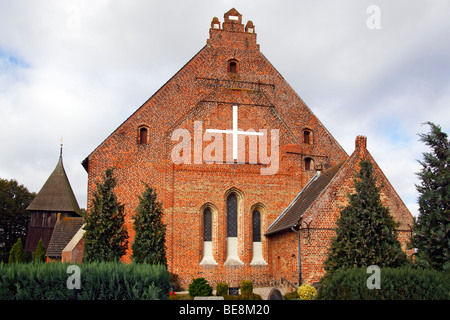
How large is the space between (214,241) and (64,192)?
1281 inches

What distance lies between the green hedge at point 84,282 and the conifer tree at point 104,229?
5249mm

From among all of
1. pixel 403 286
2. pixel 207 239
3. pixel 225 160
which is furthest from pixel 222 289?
pixel 403 286

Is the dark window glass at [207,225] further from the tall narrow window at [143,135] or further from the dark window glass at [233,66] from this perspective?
the dark window glass at [233,66]

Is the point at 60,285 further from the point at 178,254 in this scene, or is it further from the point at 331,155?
the point at 331,155

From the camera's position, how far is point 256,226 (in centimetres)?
2309

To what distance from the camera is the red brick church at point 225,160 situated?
2167 cm

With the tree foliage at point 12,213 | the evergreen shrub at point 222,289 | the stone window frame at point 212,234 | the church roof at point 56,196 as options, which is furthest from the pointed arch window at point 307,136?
the tree foliage at point 12,213

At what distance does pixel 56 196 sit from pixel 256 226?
3317 centimetres

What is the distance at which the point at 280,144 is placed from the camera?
77.8ft

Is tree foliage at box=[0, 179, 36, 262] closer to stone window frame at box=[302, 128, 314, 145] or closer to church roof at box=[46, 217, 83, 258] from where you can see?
church roof at box=[46, 217, 83, 258]

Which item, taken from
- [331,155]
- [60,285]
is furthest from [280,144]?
[60,285]

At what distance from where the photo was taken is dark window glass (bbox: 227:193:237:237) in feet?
74.6

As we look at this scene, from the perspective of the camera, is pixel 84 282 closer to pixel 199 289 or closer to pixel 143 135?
pixel 199 289

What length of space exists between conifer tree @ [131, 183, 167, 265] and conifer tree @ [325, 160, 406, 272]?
6.86 metres
